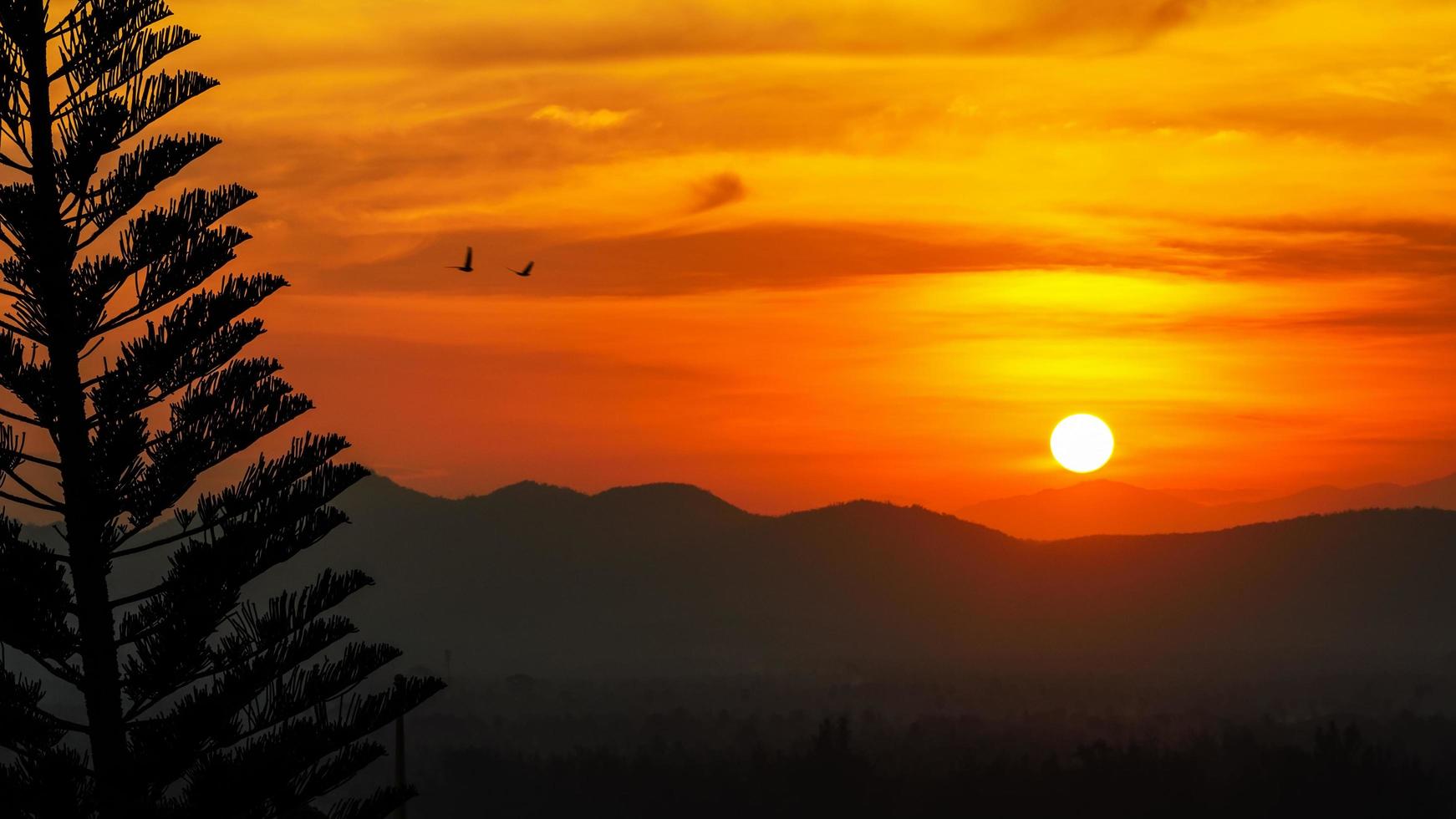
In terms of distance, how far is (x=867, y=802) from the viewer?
58.1 meters

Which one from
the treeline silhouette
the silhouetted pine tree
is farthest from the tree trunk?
the treeline silhouette

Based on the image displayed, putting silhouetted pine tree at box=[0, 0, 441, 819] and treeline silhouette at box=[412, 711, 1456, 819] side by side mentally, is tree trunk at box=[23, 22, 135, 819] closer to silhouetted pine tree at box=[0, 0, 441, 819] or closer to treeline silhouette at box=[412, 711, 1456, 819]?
silhouetted pine tree at box=[0, 0, 441, 819]

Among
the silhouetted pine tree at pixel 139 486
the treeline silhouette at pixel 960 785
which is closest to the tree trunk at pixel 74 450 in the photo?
the silhouetted pine tree at pixel 139 486

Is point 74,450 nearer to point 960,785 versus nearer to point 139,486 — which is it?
point 139,486

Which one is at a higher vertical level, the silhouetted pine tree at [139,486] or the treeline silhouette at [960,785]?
the silhouetted pine tree at [139,486]

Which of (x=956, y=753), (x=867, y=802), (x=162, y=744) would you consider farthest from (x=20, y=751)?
(x=956, y=753)

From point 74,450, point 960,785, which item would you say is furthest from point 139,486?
point 960,785

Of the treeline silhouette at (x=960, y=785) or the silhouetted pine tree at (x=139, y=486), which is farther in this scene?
the treeline silhouette at (x=960, y=785)

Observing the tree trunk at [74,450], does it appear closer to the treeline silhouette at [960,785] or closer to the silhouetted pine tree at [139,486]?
the silhouetted pine tree at [139,486]

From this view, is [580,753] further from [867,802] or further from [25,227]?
[25,227]

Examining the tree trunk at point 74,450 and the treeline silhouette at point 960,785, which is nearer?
the tree trunk at point 74,450

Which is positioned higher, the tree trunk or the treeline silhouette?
the tree trunk

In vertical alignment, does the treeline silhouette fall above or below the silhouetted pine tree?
below

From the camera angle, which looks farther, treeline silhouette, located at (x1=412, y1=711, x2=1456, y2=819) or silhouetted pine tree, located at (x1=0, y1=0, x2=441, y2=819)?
treeline silhouette, located at (x1=412, y1=711, x2=1456, y2=819)
